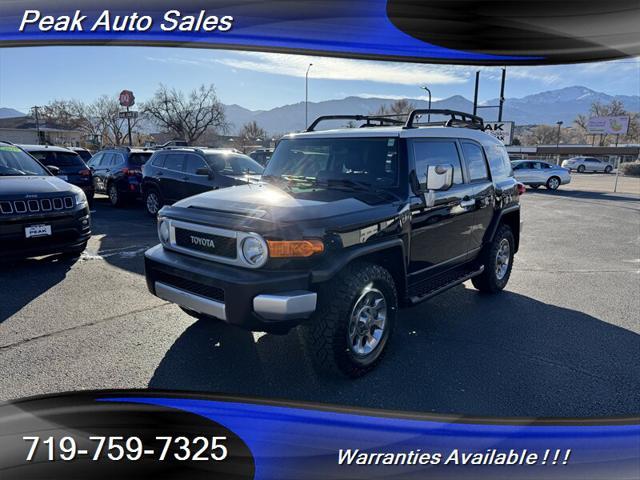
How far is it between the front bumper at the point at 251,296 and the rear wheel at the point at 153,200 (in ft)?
25.6

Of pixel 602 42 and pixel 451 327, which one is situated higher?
pixel 602 42

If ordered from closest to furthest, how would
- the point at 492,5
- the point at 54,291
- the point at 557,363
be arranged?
the point at 557,363 < the point at 54,291 < the point at 492,5

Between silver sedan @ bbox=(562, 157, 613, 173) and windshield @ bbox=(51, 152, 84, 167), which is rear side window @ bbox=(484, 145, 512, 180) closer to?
A: windshield @ bbox=(51, 152, 84, 167)

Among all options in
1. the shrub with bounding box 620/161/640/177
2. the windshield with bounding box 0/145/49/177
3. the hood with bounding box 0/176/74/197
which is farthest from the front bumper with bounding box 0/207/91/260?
the shrub with bounding box 620/161/640/177

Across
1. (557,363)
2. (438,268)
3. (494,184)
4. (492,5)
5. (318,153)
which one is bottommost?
(557,363)

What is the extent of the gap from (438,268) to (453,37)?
3733 millimetres

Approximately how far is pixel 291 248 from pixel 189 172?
23.9ft

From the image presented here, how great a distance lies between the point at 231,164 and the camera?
9367 mm

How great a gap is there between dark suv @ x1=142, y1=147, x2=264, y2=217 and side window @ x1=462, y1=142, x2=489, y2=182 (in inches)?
188

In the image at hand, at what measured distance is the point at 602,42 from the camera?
570 centimetres

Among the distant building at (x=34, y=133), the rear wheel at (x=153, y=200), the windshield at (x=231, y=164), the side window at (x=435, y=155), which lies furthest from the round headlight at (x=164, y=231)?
the distant building at (x=34, y=133)

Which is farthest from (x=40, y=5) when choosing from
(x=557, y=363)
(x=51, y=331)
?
(x=557, y=363)

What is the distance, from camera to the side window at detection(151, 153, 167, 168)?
10289mm

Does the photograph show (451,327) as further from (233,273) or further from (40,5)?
(40,5)
